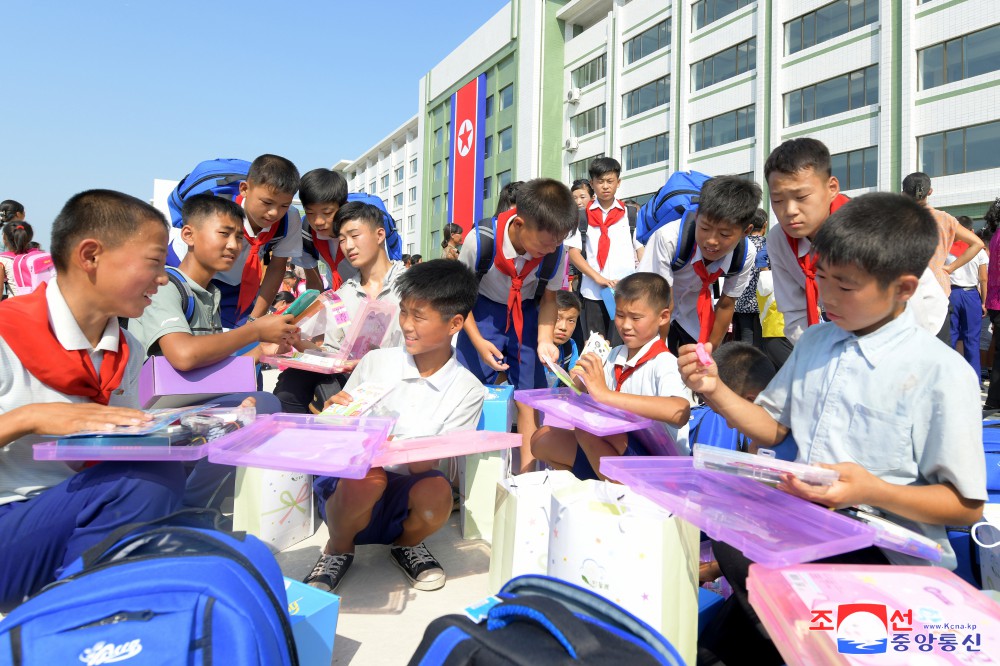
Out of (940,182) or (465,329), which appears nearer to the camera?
(465,329)

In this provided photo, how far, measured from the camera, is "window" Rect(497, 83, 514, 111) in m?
26.0

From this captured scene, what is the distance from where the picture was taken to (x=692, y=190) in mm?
3760

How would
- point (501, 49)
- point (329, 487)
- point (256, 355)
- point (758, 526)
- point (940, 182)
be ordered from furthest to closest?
1. point (501, 49)
2. point (940, 182)
3. point (256, 355)
4. point (329, 487)
5. point (758, 526)

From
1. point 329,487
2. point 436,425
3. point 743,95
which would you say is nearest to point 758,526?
point 436,425

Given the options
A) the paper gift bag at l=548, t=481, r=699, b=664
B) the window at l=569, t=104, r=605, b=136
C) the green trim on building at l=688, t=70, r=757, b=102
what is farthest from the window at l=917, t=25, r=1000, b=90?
the paper gift bag at l=548, t=481, r=699, b=664

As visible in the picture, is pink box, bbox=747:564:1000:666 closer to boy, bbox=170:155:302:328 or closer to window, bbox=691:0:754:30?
boy, bbox=170:155:302:328

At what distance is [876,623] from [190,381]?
7.09ft

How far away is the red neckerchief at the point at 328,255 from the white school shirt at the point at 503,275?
0.89m

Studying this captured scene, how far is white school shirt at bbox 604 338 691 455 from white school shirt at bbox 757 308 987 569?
25.3 inches

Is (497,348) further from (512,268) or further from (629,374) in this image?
(629,374)

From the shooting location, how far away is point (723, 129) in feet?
59.1

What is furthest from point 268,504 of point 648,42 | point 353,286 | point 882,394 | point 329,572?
point 648,42

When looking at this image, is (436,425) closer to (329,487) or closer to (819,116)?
(329,487)

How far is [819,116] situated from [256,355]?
54.8 ft
